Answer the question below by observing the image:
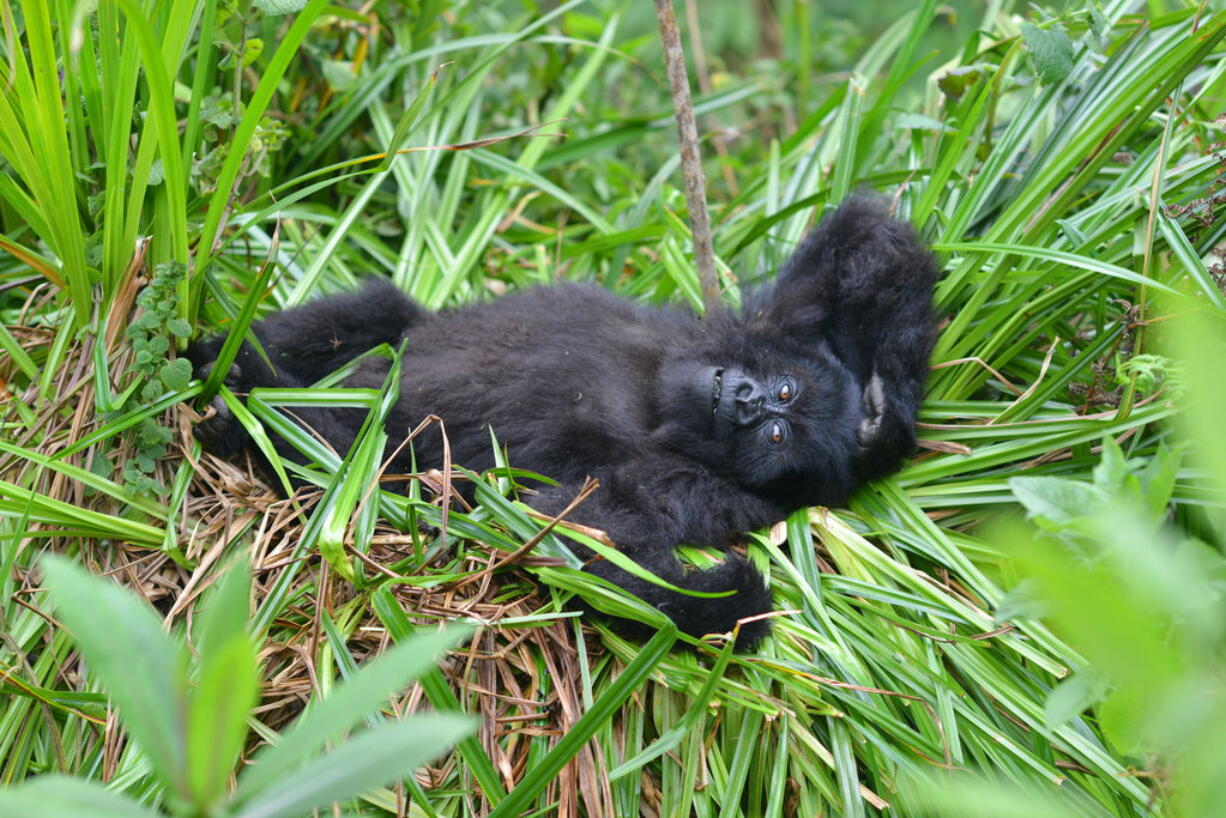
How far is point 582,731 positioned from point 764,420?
1225mm

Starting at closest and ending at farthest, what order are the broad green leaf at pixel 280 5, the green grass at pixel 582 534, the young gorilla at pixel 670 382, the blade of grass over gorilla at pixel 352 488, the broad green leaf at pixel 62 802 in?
the broad green leaf at pixel 62 802
the green grass at pixel 582 534
the blade of grass over gorilla at pixel 352 488
the broad green leaf at pixel 280 5
the young gorilla at pixel 670 382

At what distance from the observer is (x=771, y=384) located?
9.34ft

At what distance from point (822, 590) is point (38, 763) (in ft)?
5.94

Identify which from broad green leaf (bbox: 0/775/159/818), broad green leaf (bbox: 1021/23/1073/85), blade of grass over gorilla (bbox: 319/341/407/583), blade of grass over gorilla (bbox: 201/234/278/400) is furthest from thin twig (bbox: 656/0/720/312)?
broad green leaf (bbox: 0/775/159/818)

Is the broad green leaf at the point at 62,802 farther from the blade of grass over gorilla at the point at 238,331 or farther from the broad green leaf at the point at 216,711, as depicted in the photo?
the blade of grass over gorilla at the point at 238,331

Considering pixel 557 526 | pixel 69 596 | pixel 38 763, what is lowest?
pixel 38 763

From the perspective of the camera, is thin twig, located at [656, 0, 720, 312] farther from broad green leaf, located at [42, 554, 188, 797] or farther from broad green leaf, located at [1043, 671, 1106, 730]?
broad green leaf, located at [42, 554, 188, 797]

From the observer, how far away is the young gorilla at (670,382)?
2611 millimetres

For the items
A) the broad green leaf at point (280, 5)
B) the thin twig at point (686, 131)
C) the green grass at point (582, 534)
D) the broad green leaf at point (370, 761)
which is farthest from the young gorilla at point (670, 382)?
the broad green leaf at point (370, 761)

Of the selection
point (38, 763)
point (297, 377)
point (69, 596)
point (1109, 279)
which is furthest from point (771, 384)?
point (69, 596)

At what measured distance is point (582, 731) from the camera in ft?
5.95

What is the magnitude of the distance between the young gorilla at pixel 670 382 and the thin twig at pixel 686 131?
Answer: 25 cm

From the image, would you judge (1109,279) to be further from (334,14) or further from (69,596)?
(334,14)

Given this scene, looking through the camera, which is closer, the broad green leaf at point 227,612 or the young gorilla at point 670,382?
the broad green leaf at point 227,612
